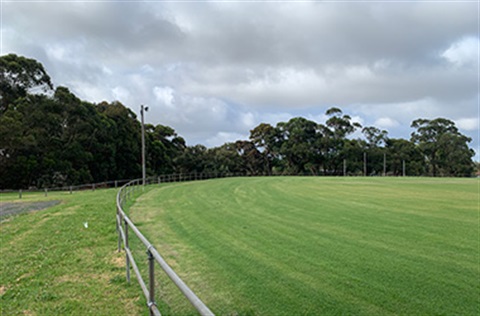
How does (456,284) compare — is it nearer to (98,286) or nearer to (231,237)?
(231,237)

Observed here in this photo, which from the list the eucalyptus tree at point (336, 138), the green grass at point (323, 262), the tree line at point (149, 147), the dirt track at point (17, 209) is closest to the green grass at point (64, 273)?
the green grass at point (323, 262)

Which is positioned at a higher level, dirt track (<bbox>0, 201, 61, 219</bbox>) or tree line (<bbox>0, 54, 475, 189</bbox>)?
tree line (<bbox>0, 54, 475, 189</bbox>)

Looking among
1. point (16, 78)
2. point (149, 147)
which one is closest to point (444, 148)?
point (149, 147)

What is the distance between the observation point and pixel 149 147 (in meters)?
44.4

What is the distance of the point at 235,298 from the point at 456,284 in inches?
123

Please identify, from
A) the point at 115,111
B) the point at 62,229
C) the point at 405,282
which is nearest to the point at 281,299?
the point at 405,282

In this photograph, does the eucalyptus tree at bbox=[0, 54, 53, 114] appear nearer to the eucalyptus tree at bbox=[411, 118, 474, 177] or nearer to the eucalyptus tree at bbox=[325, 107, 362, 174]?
the eucalyptus tree at bbox=[325, 107, 362, 174]

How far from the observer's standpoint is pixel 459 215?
1114cm

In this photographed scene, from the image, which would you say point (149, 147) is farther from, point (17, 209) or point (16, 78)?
point (17, 209)

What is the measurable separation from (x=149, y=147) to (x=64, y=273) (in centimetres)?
4012

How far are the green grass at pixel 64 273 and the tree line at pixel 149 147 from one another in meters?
21.7

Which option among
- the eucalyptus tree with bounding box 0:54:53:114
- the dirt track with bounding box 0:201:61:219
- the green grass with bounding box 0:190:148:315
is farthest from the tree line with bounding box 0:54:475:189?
the green grass with bounding box 0:190:148:315

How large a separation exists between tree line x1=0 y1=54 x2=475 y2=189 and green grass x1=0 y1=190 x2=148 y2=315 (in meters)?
21.7

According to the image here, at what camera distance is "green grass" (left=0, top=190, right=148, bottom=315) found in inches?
164
